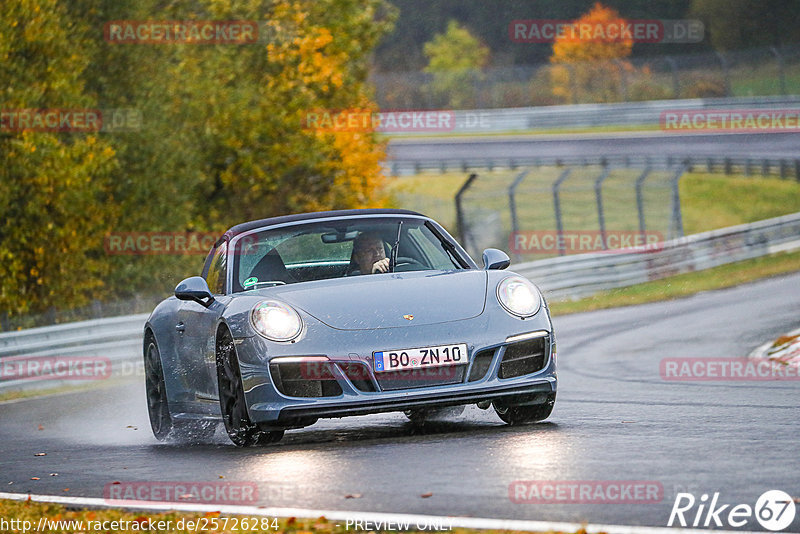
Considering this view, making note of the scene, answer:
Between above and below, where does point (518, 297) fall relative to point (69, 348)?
above

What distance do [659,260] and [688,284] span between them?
85 centimetres

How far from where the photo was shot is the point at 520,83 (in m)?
61.1

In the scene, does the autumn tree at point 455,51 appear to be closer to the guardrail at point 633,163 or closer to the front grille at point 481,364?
the guardrail at point 633,163

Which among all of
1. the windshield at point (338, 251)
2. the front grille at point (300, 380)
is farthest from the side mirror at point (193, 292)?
the front grille at point (300, 380)

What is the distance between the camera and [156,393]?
10.1 meters

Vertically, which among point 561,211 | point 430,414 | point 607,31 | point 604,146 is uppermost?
point 607,31

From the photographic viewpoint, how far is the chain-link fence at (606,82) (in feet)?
172

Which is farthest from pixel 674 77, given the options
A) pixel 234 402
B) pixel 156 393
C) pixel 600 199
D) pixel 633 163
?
pixel 234 402

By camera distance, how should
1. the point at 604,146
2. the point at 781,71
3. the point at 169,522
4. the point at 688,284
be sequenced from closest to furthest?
1. the point at 169,522
2. the point at 688,284
3. the point at 781,71
4. the point at 604,146

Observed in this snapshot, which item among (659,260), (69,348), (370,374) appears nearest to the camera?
(370,374)

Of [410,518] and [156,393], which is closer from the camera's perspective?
[410,518]

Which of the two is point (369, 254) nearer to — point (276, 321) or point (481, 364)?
point (276, 321)

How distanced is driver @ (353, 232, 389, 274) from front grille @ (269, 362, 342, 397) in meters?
1.34

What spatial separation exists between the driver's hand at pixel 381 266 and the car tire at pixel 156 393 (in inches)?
71.9
